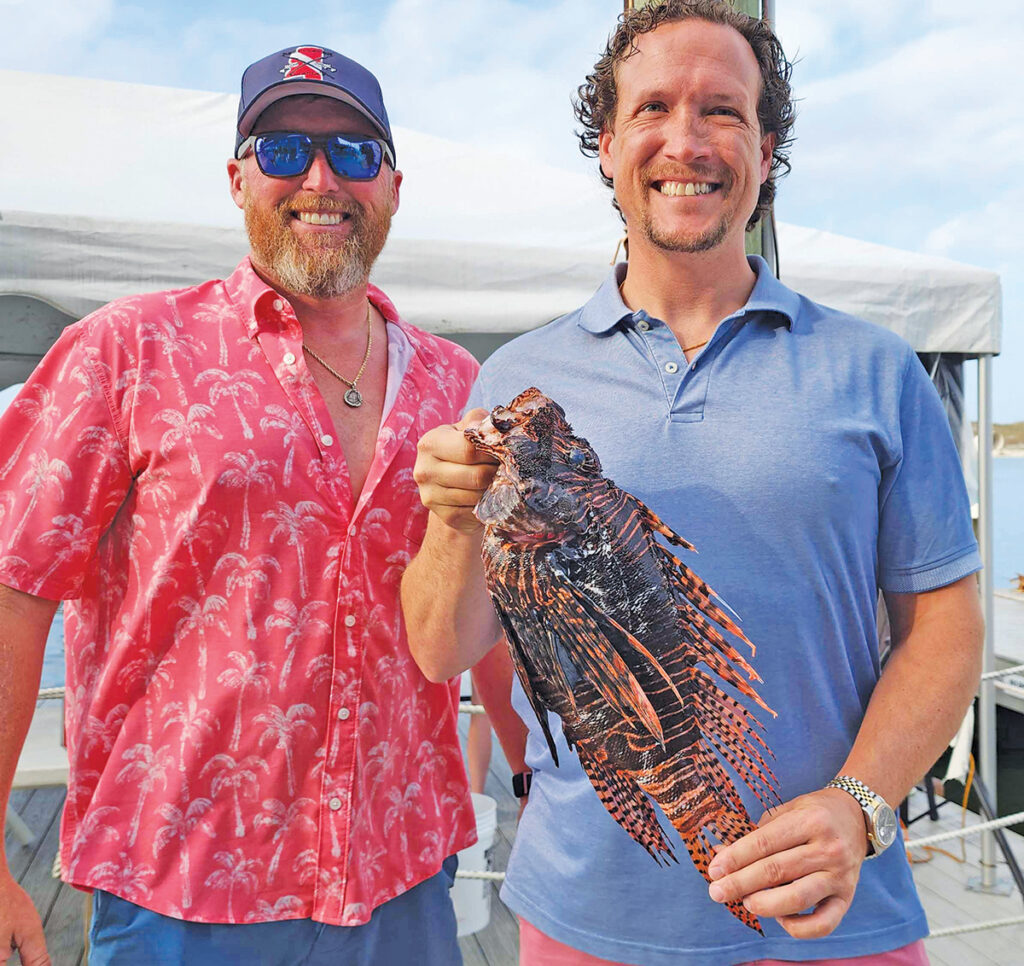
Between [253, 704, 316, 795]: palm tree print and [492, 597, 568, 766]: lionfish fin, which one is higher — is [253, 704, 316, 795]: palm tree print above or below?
below

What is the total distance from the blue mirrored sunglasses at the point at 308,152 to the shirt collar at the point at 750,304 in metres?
0.68

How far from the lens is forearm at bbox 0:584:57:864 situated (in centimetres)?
168

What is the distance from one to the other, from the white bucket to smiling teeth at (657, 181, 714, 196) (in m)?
2.92

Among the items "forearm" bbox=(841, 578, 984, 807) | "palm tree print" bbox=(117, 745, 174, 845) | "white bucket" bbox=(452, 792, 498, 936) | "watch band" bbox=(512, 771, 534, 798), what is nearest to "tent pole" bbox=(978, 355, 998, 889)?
"white bucket" bbox=(452, 792, 498, 936)

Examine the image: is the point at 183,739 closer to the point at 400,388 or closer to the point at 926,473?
the point at 400,388

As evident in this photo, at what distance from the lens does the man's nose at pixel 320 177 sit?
1.89 metres

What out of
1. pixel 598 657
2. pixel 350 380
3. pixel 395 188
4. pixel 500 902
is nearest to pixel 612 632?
pixel 598 657

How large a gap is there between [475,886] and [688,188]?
125 inches

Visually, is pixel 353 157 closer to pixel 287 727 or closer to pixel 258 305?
pixel 258 305


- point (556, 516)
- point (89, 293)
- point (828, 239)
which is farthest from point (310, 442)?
point (828, 239)

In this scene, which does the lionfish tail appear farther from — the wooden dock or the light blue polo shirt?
the wooden dock

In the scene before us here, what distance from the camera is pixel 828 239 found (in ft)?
16.3

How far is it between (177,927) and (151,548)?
748 millimetres

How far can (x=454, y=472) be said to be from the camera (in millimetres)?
1251
